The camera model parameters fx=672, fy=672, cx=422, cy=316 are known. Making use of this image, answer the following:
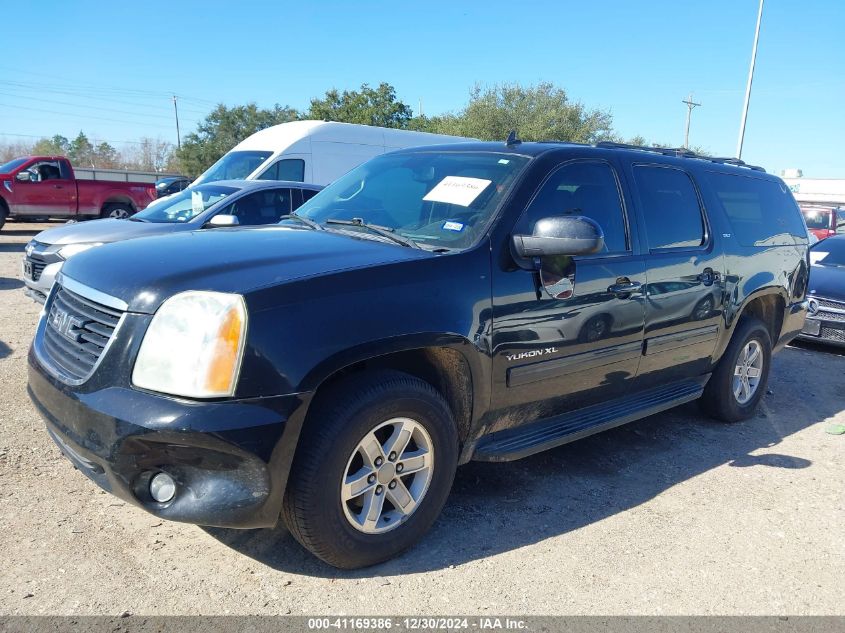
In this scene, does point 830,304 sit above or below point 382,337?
below

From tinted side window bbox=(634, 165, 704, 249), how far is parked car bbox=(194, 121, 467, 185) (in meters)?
8.65

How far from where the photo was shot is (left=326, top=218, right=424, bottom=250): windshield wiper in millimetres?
3285

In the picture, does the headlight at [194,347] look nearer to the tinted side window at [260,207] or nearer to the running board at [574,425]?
the running board at [574,425]

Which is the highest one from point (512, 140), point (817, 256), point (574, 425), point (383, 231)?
point (512, 140)

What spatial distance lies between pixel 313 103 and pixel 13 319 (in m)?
37.7

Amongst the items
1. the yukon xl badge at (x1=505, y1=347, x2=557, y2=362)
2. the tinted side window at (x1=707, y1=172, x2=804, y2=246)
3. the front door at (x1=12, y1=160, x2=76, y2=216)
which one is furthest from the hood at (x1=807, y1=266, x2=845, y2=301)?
the front door at (x1=12, y1=160, x2=76, y2=216)

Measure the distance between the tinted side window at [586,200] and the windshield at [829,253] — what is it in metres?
6.03

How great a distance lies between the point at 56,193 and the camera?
1677cm

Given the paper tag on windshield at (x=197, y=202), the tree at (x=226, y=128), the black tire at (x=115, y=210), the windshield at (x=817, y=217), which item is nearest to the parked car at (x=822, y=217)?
the windshield at (x=817, y=217)

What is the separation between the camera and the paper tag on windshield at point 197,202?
27.6 ft

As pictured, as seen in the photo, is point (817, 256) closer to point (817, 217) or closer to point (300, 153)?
point (300, 153)

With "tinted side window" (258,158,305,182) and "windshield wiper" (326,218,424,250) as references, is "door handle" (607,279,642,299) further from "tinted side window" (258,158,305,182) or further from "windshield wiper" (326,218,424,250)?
"tinted side window" (258,158,305,182)

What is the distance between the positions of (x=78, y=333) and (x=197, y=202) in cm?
609

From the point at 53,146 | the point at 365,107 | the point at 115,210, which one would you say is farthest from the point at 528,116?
the point at 53,146
